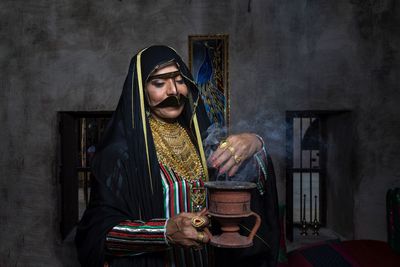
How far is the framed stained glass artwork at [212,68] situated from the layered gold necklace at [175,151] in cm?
241

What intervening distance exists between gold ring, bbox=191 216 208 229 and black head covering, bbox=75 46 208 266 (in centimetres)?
42

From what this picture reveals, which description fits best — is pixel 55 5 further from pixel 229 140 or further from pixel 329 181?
pixel 329 181

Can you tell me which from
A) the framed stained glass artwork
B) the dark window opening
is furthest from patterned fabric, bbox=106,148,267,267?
the dark window opening

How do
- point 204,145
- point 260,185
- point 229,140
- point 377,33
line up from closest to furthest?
point 229,140 → point 260,185 → point 204,145 → point 377,33

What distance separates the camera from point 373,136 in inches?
191

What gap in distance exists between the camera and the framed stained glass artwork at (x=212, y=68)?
4797 mm

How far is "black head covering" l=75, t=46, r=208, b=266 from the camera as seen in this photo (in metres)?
1.99

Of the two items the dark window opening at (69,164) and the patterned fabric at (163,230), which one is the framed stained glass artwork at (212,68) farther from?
the patterned fabric at (163,230)

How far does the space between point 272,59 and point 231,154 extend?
306 cm

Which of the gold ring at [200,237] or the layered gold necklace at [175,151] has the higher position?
the layered gold necklace at [175,151]

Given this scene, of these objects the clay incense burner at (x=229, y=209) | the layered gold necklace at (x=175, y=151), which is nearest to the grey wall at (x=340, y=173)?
the layered gold necklace at (x=175, y=151)

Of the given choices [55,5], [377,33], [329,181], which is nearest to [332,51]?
[377,33]

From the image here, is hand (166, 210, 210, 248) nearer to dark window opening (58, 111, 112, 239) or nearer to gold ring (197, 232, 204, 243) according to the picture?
gold ring (197, 232, 204, 243)

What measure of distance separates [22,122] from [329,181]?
425 cm
